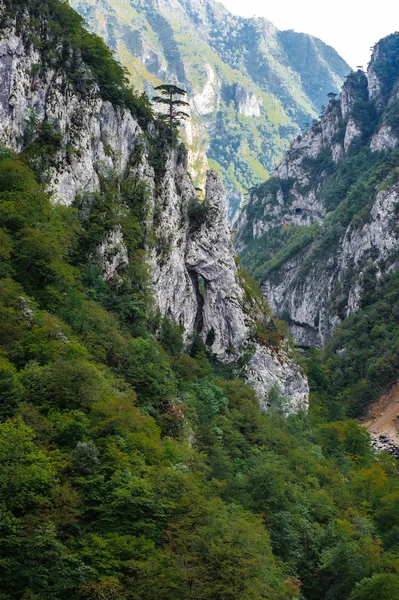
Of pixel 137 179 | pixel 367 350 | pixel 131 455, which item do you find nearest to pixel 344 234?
pixel 367 350

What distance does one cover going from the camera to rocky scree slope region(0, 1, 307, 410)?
50.2 meters

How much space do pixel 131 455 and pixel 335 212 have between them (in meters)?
135

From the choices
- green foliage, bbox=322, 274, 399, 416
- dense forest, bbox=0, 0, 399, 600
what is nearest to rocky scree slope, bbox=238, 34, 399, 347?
green foliage, bbox=322, 274, 399, 416

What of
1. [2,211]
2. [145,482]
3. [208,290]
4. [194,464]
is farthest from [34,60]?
[145,482]

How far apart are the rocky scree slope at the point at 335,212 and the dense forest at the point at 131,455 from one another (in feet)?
221

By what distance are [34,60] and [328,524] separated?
4203 centimetres

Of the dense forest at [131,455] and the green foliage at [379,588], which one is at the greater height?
the dense forest at [131,455]

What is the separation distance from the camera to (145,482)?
23875mm

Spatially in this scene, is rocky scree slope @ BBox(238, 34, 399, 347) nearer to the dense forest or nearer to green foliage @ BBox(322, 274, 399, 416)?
green foliage @ BBox(322, 274, 399, 416)

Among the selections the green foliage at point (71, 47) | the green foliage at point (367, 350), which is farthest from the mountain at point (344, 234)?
the green foliage at point (71, 47)

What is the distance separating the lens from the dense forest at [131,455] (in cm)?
2039

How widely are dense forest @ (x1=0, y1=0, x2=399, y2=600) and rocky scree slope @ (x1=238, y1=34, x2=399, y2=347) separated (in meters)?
67.3

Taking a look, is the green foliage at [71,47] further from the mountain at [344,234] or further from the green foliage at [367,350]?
the mountain at [344,234]

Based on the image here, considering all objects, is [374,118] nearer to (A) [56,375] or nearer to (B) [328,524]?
(B) [328,524]
